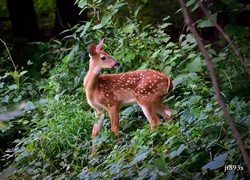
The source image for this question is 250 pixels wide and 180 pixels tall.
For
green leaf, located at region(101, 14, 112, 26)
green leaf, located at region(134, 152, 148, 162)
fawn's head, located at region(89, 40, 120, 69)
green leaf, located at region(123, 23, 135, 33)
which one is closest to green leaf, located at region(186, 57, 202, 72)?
fawn's head, located at region(89, 40, 120, 69)

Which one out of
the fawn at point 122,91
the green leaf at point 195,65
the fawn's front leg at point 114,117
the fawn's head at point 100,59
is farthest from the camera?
the green leaf at point 195,65

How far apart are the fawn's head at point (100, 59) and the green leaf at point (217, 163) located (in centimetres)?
239

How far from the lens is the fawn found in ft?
19.6

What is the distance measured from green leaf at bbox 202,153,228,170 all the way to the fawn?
1.89 metres

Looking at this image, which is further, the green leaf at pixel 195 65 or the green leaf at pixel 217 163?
the green leaf at pixel 195 65

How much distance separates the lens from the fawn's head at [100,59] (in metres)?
6.23

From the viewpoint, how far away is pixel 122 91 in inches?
240

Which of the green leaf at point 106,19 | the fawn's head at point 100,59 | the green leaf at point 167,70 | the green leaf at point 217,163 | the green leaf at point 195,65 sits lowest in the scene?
the green leaf at point 167,70

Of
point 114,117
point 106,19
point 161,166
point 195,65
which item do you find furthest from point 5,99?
point 161,166

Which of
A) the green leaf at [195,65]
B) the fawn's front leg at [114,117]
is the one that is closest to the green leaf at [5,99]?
the fawn's front leg at [114,117]

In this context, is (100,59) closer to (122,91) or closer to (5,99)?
(122,91)

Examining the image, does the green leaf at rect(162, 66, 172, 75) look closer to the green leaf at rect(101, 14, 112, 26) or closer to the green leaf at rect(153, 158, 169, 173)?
the green leaf at rect(101, 14, 112, 26)

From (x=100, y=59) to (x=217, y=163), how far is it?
8.46 feet

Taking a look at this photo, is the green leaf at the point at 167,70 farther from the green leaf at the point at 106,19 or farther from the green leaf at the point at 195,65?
the green leaf at the point at 106,19
